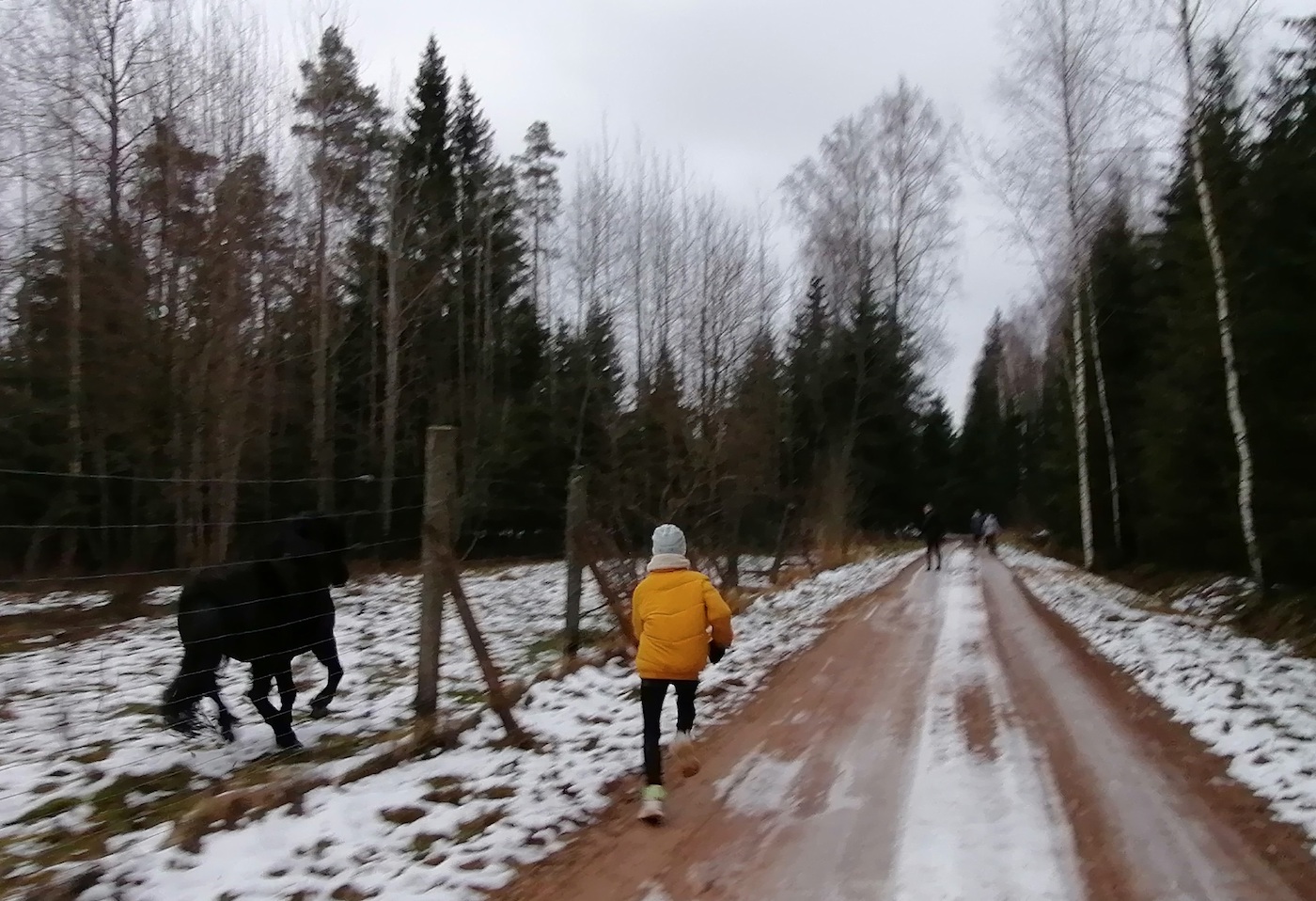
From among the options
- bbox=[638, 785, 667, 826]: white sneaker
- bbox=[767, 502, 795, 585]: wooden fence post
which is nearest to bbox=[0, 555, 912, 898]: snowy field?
bbox=[638, 785, 667, 826]: white sneaker

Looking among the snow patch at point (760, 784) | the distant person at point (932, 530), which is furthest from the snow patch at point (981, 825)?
the distant person at point (932, 530)

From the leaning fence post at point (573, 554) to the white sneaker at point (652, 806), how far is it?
4.04m

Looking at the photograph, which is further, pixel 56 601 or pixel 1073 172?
pixel 1073 172

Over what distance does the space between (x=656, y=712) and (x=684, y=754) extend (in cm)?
39

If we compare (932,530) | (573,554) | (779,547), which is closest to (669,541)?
(573,554)

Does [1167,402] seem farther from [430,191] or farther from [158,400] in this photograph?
[430,191]

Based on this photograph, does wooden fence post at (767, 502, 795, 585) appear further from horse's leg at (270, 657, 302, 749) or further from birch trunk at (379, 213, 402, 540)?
horse's leg at (270, 657, 302, 749)

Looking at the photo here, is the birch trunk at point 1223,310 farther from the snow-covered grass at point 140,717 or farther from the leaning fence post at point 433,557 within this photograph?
the leaning fence post at point 433,557

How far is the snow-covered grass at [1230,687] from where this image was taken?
6.03 m

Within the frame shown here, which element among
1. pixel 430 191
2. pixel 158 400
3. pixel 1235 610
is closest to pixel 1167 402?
pixel 1235 610

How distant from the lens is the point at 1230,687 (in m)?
8.37

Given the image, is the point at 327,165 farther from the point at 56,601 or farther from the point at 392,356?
A: the point at 56,601

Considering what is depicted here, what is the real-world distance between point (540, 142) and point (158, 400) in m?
26.9

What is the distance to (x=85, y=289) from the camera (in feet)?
56.5
